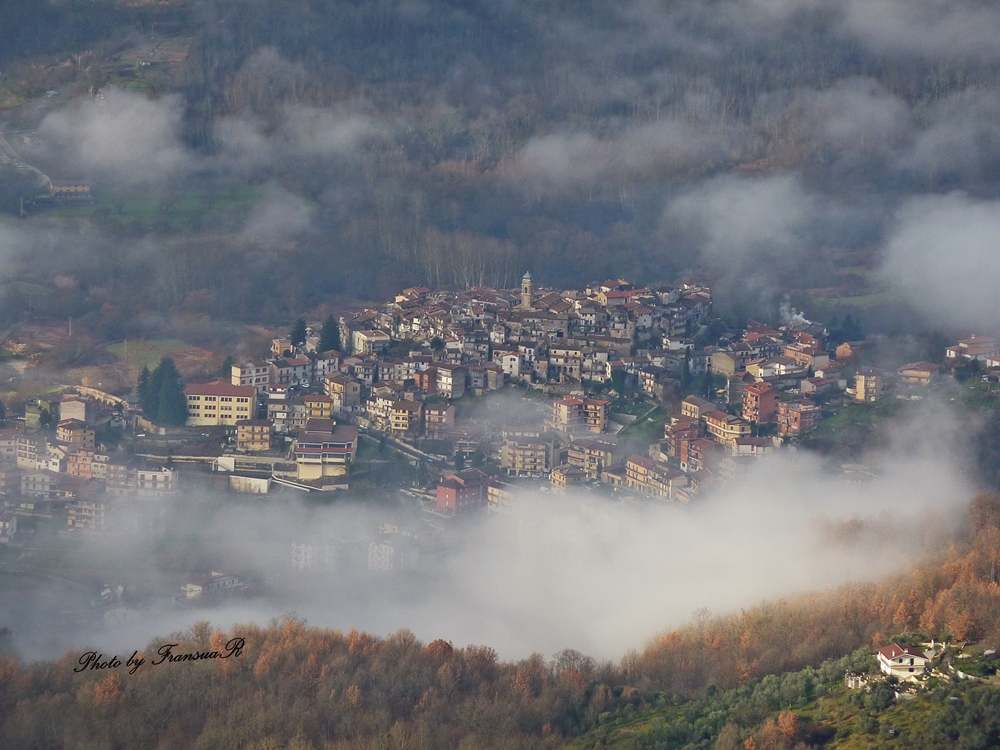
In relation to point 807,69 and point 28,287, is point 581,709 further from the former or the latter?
point 807,69

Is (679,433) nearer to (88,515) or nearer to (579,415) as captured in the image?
(579,415)

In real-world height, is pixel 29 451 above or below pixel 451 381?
below

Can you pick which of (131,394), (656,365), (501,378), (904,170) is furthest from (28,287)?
(904,170)

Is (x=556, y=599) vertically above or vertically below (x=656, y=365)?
below

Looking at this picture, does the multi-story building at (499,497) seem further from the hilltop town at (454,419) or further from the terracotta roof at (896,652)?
the terracotta roof at (896,652)

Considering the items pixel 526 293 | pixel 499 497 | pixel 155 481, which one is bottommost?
pixel 499 497

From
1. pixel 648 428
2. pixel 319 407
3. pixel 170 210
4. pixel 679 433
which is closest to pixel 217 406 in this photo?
pixel 319 407
